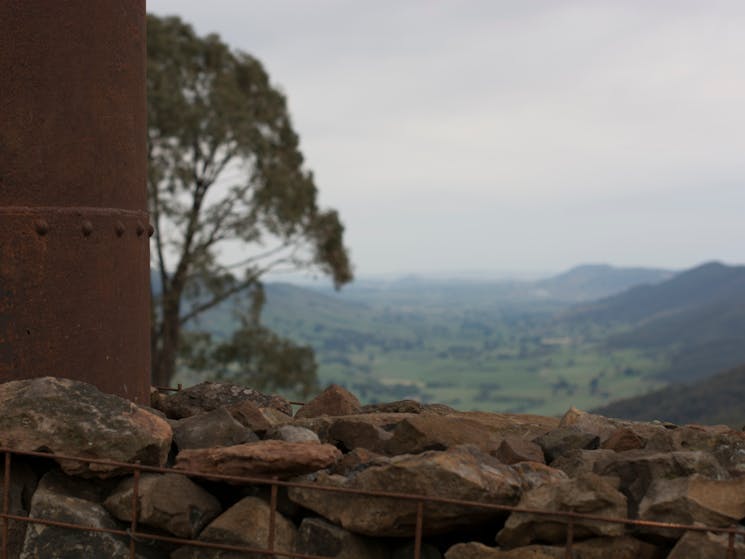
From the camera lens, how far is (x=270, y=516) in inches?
178

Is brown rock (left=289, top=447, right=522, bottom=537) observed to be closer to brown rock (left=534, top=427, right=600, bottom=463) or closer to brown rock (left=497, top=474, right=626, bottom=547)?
brown rock (left=497, top=474, right=626, bottom=547)

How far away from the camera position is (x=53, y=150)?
5500 mm

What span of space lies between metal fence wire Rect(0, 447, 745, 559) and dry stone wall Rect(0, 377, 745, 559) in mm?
38

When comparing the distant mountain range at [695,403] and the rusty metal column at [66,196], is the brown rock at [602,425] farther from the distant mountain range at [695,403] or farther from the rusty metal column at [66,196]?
the distant mountain range at [695,403]

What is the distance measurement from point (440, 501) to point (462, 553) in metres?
0.26

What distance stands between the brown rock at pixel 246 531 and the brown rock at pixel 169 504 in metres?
0.09

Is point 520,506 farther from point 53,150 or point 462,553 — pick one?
point 53,150

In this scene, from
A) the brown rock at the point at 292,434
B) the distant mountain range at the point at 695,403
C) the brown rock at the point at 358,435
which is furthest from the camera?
the distant mountain range at the point at 695,403

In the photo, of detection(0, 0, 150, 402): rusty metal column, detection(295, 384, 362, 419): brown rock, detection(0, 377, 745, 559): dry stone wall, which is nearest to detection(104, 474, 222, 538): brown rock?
detection(0, 377, 745, 559): dry stone wall

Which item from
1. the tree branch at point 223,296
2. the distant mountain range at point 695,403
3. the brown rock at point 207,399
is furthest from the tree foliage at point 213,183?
the distant mountain range at point 695,403

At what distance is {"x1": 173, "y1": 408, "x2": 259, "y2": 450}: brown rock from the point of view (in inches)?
202

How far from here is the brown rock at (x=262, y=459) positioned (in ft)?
15.2

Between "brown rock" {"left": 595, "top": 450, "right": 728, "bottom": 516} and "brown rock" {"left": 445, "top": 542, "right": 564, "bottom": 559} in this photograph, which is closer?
"brown rock" {"left": 445, "top": 542, "right": 564, "bottom": 559}

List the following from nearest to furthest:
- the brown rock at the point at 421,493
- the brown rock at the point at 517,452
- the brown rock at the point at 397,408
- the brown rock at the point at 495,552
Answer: the brown rock at the point at 495,552, the brown rock at the point at 421,493, the brown rock at the point at 517,452, the brown rock at the point at 397,408
